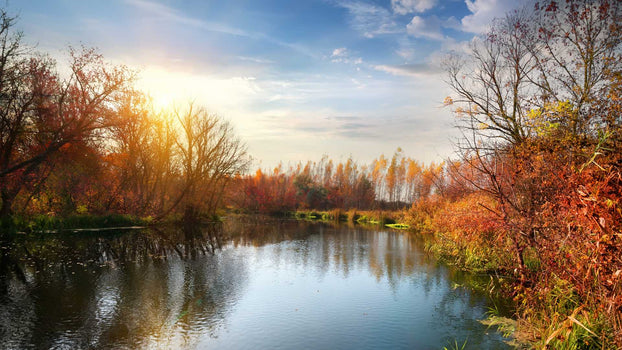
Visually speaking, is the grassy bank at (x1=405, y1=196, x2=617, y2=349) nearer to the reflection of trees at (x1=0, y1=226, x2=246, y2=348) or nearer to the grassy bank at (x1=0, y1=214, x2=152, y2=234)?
the reflection of trees at (x1=0, y1=226, x2=246, y2=348)

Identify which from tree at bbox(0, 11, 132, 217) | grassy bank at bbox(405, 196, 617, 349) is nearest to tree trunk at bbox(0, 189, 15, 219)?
tree at bbox(0, 11, 132, 217)

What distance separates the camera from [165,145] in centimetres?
3281

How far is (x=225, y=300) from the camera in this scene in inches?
391

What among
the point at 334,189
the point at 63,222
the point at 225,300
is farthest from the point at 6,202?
the point at 334,189

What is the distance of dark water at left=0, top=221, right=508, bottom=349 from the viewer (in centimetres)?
739

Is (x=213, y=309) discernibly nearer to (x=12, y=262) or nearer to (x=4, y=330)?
(x=4, y=330)

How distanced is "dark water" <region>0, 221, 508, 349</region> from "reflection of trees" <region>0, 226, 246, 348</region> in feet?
0.09

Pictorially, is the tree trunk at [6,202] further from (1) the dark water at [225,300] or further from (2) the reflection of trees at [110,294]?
(2) the reflection of trees at [110,294]

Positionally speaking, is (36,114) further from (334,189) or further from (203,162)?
(334,189)

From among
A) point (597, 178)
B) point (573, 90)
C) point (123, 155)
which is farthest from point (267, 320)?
point (123, 155)

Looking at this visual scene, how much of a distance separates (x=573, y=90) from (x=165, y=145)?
1141 inches

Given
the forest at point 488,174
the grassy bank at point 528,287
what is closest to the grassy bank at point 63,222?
→ the forest at point 488,174

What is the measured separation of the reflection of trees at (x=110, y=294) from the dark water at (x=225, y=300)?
0.09 feet

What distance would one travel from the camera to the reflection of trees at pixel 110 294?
7176 millimetres
